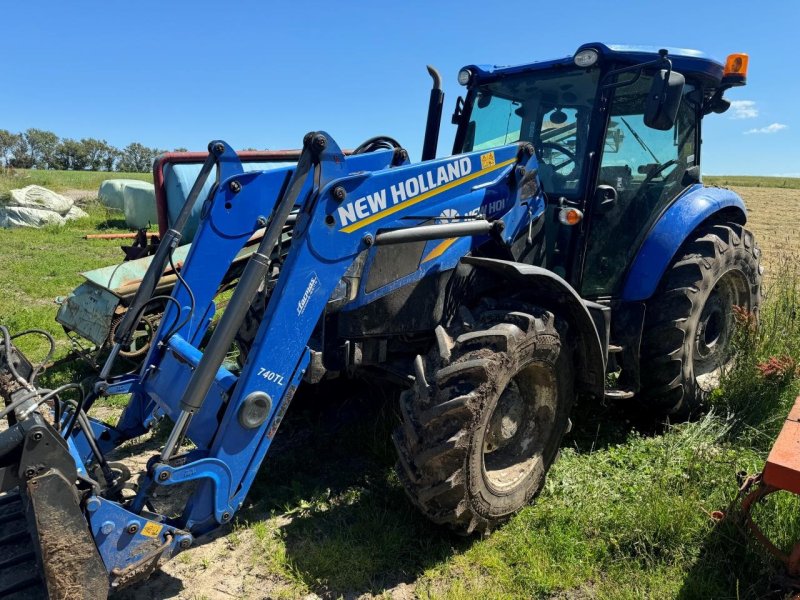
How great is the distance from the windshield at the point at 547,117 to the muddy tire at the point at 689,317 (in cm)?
99

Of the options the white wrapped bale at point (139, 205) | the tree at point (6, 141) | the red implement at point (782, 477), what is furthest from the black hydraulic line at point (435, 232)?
the tree at point (6, 141)

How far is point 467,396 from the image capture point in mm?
2783

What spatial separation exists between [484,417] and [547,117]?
89.9 inches

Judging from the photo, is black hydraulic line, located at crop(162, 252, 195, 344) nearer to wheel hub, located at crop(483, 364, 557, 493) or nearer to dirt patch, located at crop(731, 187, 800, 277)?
wheel hub, located at crop(483, 364, 557, 493)

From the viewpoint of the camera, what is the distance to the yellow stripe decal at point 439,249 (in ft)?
11.2

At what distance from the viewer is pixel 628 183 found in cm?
408

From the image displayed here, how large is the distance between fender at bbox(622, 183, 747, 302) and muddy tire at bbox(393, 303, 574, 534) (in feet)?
3.27

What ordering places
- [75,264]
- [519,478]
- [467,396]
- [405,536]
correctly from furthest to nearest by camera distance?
[75,264]
[519,478]
[405,536]
[467,396]

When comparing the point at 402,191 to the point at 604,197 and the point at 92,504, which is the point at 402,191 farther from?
the point at 92,504

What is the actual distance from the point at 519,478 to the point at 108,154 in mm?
62314

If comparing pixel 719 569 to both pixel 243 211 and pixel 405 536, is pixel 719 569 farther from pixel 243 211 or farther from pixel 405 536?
pixel 243 211

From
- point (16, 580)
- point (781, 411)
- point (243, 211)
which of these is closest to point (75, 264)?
point (243, 211)

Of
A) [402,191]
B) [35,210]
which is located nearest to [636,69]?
[402,191]

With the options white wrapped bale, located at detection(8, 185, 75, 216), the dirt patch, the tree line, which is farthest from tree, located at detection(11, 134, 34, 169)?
the dirt patch
